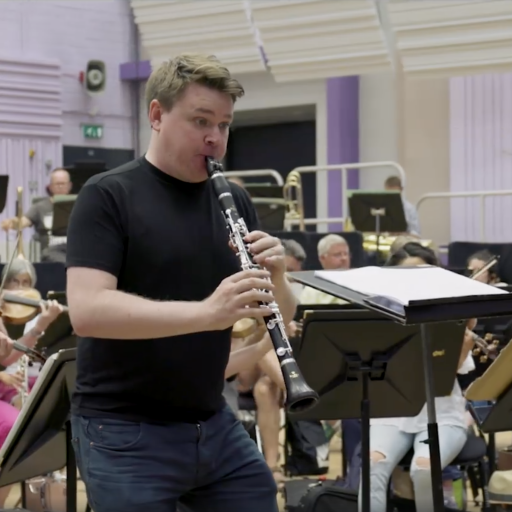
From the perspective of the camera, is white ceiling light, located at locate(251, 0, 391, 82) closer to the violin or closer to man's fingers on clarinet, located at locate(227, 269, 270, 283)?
the violin

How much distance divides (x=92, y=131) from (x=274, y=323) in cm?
1044

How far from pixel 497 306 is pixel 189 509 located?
862mm

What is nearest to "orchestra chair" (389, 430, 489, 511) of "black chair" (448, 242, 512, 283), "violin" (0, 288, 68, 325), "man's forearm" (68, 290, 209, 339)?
"violin" (0, 288, 68, 325)

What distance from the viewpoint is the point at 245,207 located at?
2400 millimetres

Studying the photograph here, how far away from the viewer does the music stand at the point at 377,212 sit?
27.9 ft

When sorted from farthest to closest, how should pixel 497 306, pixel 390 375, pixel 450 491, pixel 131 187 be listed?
pixel 450 491, pixel 390 375, pixel 497 306, pixel 131 187

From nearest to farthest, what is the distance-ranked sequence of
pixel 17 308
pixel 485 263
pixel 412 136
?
pixel 17 308 < pixel 485 263 < pixel 412 136

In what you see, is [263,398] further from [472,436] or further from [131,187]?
[131,187]

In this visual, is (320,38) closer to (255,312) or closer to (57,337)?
(57,337)

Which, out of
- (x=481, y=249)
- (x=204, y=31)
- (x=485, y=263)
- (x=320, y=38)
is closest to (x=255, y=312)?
(x=485, y=263)

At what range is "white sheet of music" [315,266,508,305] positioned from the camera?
2.36m

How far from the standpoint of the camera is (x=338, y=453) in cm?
630

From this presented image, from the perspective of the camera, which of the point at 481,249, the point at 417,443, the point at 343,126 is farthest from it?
the point at 343,126

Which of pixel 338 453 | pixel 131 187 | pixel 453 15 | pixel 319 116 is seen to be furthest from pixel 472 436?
pixel 319 116
